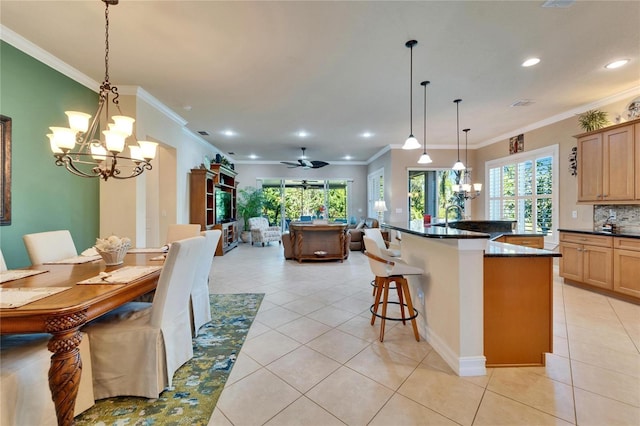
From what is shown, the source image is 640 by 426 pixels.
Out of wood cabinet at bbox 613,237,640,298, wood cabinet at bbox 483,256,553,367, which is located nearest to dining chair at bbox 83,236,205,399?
wood cabinet at bbox 483,256,553,367

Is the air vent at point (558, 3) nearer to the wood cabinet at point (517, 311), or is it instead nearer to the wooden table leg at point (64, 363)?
the wood cabinet at point (517, 311)

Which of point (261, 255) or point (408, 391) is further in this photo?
point (261, 255)

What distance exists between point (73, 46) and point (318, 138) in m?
4.45

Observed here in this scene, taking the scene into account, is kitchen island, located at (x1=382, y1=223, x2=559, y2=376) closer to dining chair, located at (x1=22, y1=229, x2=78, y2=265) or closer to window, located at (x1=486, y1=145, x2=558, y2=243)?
dining chair, located at (x1=22, y1=229, x2=78, y2=265)

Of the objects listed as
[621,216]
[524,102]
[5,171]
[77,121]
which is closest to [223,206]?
[5,171]

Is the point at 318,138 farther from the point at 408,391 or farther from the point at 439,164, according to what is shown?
the point at 408,391

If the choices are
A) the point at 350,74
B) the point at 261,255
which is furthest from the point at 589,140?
the point at 261,255

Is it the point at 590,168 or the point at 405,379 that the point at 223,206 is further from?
the point at 590,168

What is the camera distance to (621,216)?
3.88 meters

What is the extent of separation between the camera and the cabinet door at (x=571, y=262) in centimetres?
388

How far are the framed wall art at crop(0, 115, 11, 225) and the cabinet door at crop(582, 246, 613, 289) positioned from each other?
7.05 meters

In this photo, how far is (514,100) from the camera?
412 cm

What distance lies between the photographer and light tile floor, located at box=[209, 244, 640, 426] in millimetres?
1537

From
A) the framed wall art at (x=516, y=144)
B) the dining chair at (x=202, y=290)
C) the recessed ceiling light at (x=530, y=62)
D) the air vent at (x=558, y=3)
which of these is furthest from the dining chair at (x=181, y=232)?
the framed wall art at (x=516, y=144)
